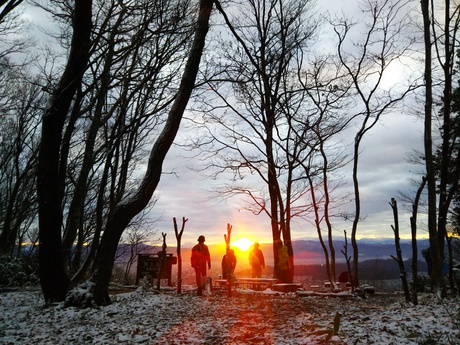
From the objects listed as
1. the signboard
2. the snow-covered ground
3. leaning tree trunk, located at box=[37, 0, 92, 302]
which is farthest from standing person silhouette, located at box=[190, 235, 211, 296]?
leaning tree trunk, located at box=[37, 0, 92, 302]

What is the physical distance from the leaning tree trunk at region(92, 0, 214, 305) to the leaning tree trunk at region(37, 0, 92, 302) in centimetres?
103

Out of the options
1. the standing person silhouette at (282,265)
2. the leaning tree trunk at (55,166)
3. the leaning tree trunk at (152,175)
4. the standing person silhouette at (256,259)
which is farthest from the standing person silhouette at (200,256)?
the leaning tree trunk at (55,166)

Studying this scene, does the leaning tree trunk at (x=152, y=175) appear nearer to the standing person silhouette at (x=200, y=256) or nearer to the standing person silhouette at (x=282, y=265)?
the standing person silhouette at (x=200, y=256)

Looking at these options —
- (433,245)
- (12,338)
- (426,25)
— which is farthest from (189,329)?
(426,25)

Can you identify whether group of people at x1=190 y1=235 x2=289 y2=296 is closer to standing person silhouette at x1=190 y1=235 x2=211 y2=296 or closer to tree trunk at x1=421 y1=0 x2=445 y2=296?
standing person silhouette at x1=190 y1=235 x2=211 y2=296

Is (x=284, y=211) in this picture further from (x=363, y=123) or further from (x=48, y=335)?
(x=48, y=335)

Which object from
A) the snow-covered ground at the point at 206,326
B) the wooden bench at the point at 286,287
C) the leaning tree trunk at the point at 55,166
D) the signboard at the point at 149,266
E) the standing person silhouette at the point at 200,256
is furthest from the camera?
the signboard at the point at 149,266

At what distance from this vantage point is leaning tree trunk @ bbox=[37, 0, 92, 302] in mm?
8109

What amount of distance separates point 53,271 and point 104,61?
302 inches

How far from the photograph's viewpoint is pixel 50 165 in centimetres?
834

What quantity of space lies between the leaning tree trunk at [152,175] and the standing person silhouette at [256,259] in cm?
1091

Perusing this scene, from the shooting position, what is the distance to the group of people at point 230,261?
12.6 metres

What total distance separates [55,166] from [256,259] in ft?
41.4

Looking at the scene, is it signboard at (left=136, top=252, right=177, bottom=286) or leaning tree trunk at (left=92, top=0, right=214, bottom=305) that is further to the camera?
signboard at (left=136, top=252, right=177, bottom=286)
